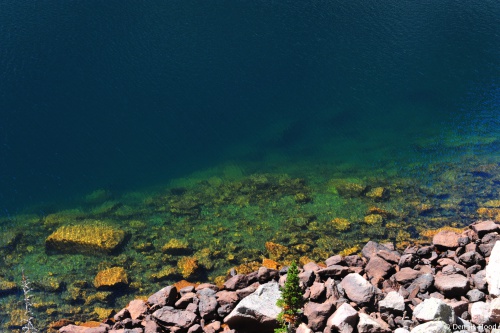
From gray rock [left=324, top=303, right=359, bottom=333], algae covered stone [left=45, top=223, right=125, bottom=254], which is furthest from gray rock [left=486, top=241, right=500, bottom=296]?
algae covered stone [left=45, top=223, right=125, bottom=254]

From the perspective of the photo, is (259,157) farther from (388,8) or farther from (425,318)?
(388,8)

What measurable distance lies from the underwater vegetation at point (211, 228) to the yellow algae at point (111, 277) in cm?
6

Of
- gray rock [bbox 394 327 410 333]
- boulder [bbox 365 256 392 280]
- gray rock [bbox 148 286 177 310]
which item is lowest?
gray rock [bbox 394 327 410 333]

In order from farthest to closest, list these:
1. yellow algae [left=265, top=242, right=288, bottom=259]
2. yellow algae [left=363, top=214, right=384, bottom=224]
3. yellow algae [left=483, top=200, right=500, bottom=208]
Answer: yellow algae [left=483, top=200, right=500, bottom=208], yellow algae [left=363, top=214, right=384, bottom=224], yellow algae [left=265, top=242, right=288, bottom=259]

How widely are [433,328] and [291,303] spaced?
6265 mm

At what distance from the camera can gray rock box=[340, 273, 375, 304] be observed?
75.9ft

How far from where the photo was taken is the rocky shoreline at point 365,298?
68.3 ft

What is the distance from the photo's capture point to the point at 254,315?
22625 mm

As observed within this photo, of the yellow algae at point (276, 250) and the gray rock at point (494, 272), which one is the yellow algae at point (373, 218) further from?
the gray rock at point (494, 272)

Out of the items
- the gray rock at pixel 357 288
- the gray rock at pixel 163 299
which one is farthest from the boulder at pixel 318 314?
the gray rock at pixel 163 299

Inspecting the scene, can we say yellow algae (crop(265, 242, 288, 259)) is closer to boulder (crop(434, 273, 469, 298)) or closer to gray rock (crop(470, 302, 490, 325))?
boulder (crop(434, 273, 469, 298))

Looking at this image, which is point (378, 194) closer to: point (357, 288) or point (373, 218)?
point (373, 218)

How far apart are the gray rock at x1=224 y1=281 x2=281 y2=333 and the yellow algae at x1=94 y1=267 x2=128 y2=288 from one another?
983 centimetres

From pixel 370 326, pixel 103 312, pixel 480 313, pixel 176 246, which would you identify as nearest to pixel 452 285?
pixel 480 313
